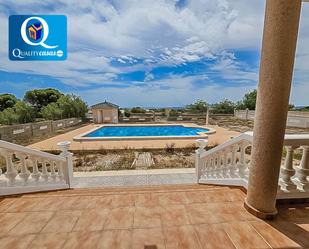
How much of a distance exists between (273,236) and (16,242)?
7.10ft

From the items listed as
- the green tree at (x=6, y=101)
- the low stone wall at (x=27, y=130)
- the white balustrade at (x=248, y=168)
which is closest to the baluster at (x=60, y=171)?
the white balustrade at (x=248, y=168)

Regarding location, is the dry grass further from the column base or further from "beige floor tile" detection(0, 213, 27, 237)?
the column base

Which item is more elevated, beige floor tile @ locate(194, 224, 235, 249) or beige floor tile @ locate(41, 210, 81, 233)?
beige floor tile @ locate(194, 224, 235, 249)

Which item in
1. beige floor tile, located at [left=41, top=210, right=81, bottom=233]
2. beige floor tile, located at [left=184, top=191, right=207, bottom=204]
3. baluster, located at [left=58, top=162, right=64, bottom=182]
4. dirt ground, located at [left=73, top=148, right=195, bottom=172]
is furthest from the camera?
dirt ground, located at [left=73, top=148, right=195, bottom=172]

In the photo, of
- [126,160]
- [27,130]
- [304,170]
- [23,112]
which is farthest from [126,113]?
[304,170]

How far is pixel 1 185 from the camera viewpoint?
242 centimetres

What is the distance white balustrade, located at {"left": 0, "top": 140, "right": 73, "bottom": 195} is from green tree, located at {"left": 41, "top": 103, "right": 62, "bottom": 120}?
1552 cm

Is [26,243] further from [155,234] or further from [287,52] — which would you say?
[287,52]

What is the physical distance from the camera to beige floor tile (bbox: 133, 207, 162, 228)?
168cm

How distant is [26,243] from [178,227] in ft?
4.23

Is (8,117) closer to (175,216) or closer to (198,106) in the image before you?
(175,216)

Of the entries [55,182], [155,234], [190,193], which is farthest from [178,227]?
[55,182]

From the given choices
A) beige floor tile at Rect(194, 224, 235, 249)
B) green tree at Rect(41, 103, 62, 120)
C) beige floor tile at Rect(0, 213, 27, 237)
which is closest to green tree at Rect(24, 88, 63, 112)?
green tree at Rect(41, 103, 62, 120)

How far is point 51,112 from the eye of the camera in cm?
1648
